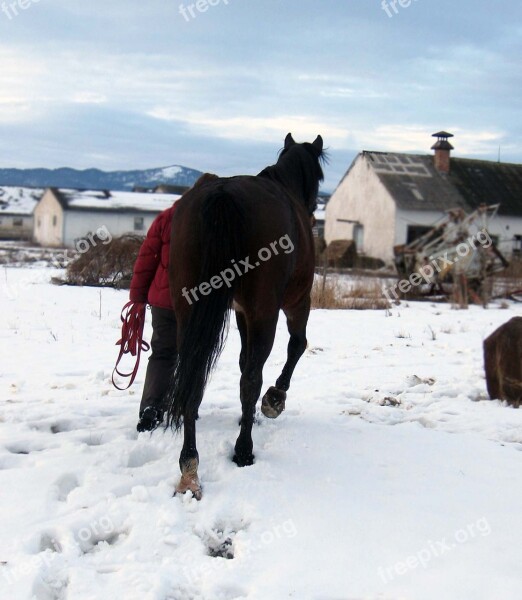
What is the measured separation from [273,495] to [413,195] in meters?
30.3

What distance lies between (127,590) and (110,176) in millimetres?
145730

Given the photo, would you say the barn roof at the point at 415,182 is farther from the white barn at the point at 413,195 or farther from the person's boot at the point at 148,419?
the person's boot at the point at 148,419

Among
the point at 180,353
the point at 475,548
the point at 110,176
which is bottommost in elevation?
the point at 475,548

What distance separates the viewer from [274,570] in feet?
8.88

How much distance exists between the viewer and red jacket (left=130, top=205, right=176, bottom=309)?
14.4 feet

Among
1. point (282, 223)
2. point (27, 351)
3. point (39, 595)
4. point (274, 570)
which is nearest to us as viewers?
point (39, 595)

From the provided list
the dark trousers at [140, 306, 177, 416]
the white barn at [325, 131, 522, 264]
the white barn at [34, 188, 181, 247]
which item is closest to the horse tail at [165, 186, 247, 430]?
the dark trousers at [140, 306, 177, 416]

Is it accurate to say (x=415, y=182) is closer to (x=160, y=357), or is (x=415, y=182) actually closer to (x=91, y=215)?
(x=91, y=215)

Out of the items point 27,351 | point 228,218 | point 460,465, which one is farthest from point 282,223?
point 27,351

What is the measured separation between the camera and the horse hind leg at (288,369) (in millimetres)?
4762

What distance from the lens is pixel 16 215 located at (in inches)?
2435

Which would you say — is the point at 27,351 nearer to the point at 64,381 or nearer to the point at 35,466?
the point at 64,381

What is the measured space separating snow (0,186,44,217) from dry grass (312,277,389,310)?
55.5m

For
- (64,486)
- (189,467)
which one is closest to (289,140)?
(189,467)
